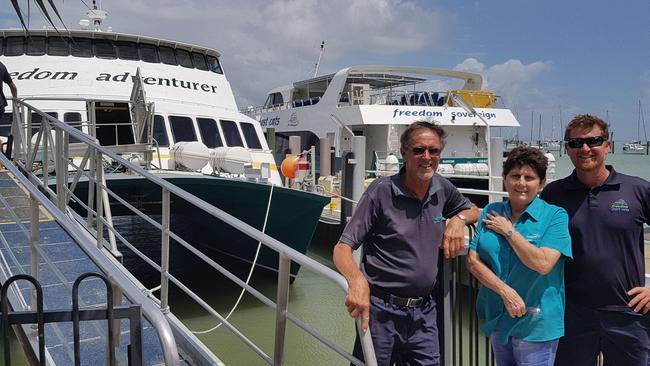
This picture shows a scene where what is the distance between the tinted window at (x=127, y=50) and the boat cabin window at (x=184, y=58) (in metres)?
0.80

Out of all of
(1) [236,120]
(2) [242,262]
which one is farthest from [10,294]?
(1) [236,120]

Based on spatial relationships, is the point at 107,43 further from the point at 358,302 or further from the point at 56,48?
the point at 358,302

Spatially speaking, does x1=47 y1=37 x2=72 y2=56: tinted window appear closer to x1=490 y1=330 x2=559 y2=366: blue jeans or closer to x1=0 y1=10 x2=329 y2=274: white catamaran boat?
x1=0 y1=10 x2=329 y2=274: white catamaran boat

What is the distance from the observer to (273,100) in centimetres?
2605

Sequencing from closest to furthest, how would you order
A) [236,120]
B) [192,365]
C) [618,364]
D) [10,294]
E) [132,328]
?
[132,328]
[618,364]
[192,365]
[10,294]
[236,120]

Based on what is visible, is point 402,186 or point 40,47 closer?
point 402,186

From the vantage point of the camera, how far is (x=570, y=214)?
266 cm

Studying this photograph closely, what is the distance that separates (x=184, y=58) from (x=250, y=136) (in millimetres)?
2394

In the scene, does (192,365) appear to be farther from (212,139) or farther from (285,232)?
(212,139)

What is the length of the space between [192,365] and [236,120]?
7.14m

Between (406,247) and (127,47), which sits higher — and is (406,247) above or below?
below

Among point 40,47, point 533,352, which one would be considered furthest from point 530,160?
point 40,47

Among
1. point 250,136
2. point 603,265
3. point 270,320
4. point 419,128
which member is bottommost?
point 270,320

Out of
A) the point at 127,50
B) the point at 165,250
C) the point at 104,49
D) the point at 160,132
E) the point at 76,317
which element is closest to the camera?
the point at 76,317
